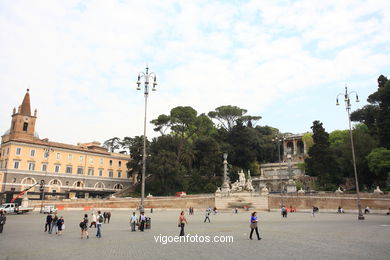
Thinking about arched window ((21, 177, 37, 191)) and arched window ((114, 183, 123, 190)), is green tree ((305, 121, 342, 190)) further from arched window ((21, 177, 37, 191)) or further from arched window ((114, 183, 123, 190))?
arched window ((21, 177, 37, 191))

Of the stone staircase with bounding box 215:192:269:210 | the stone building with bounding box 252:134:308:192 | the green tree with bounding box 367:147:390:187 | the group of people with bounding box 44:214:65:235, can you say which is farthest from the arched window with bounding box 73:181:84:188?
the green tree with bounding box 367:147:390:187

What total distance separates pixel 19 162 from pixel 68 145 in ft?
30.5

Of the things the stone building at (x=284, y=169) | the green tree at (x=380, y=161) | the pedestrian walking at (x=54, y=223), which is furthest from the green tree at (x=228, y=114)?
the pedestrian walking at (x=54, y=223)

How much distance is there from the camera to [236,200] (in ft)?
149

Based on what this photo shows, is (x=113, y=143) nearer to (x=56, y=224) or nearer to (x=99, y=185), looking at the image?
(x=99, y=185)

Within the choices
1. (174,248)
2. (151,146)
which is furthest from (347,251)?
(151,146)

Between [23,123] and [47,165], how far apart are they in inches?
322

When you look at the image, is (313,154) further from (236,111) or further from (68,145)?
(68,145)

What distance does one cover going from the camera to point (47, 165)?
56.7 metres

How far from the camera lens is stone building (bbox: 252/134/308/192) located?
207ft

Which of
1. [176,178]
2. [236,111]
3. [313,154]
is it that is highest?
[236,111]

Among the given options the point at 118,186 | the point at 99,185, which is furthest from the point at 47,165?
the point at 118,186

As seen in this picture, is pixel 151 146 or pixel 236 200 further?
pixel 151 146

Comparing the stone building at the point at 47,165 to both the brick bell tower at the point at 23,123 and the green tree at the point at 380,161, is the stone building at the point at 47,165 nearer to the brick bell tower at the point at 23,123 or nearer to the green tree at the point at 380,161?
the brick bell tower at the point at 23,123
